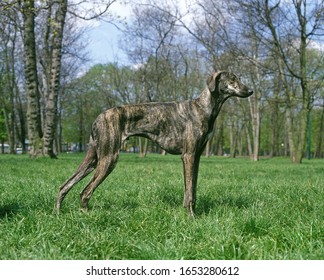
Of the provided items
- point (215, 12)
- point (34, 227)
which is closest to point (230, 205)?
point (34, 227)

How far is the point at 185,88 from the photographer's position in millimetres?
39656

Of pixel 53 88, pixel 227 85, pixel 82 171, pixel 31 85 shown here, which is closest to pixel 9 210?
pixel 82 171

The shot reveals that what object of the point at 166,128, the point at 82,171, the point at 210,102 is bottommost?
the point at 82,171

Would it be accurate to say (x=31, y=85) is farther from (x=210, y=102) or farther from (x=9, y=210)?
(x=210, y=102)

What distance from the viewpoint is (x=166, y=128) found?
5.00 m

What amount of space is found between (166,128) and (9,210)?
2.35 meters

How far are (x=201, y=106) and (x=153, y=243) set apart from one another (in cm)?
220

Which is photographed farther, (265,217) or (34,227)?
(265,217)

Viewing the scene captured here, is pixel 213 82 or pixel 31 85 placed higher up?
pixel 31 85

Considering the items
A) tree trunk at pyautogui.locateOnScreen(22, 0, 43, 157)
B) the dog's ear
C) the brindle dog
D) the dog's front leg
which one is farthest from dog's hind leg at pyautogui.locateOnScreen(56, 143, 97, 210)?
tree trunk at pyautogui.locateOnScreen(22, 0, 43, 157)

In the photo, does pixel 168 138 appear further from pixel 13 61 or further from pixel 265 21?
pixel 13 61

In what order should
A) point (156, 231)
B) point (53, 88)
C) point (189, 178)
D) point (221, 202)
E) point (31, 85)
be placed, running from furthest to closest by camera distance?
point (53, 88) → point (31, 85) → point (221, 202) → point (189, 178) → point (156, 231)

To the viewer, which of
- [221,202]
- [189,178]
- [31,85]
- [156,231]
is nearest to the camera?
[156,231]

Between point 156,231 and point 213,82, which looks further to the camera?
point 213,82
